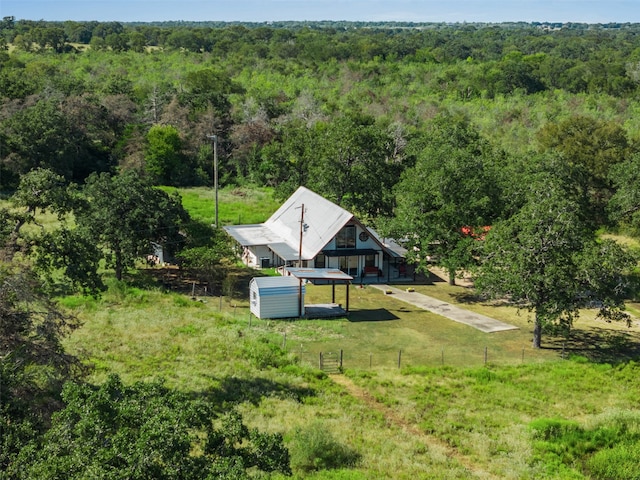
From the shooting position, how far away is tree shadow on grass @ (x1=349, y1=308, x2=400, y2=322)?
38219 millimetres

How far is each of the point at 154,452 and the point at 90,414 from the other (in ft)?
7.40

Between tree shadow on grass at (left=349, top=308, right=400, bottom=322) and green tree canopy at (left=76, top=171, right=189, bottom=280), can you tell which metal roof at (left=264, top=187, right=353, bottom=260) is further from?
green tree canopy at (left=76, top=171, right=189, bottom=280)

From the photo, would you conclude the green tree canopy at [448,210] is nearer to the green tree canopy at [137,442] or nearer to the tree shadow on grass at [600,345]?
the tree shadow on grass at [600,345]

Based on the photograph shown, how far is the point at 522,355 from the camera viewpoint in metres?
33.2

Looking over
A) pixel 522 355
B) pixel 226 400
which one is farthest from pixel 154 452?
pixel 522 355

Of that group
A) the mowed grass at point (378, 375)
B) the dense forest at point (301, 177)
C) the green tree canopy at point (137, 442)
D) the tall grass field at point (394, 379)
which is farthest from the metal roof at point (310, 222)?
the green tree canopy at point (137, 442)

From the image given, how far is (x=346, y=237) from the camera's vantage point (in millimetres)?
45812

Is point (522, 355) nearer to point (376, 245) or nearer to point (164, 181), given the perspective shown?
point (376, 245)

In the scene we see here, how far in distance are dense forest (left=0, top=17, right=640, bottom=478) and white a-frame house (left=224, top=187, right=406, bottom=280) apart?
2139 mm

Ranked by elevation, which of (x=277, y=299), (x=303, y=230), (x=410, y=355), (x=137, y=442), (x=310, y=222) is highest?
(x=310, y=222)

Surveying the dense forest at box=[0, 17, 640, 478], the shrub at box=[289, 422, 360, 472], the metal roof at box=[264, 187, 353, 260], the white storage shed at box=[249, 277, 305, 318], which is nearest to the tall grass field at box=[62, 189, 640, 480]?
the shrub at box=[289, 422, 360, 472]

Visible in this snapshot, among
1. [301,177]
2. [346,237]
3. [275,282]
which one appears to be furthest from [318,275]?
[301,177]

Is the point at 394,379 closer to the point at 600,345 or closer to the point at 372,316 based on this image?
the point at 372,316

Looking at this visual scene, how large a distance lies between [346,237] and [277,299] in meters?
9.60
